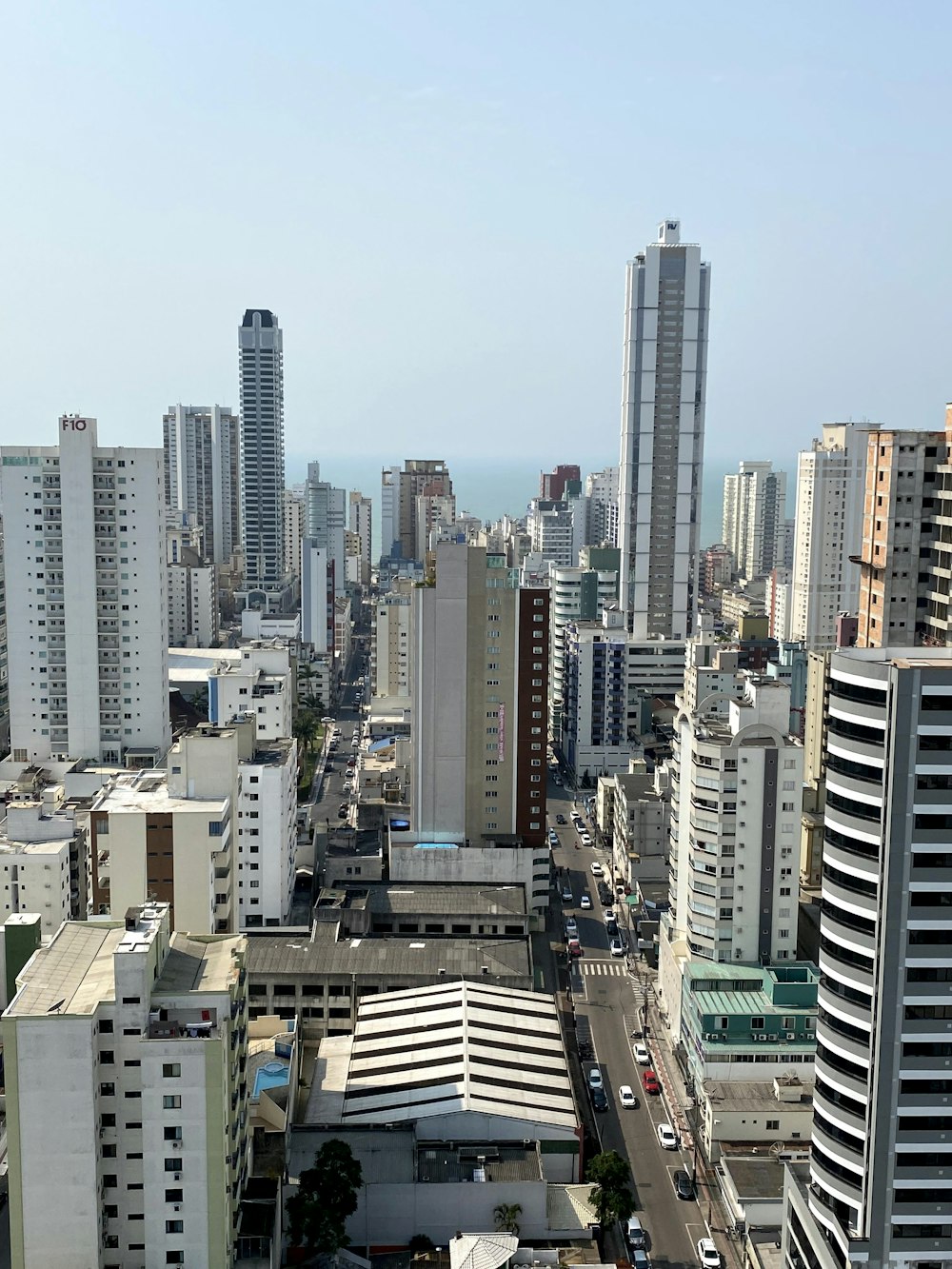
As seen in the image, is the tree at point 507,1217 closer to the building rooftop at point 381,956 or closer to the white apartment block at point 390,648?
the building rooftop at point 381,956

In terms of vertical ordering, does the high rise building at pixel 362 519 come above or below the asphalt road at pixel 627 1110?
above

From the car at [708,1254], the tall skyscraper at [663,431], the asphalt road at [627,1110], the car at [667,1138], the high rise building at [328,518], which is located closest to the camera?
the car at [708,1254]

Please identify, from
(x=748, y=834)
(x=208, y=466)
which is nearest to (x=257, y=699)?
(x=748, y=834)

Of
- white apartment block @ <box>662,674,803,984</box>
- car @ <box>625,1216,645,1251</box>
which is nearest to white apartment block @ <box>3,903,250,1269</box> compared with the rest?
car @ <box>625,1216,645,1251</box>

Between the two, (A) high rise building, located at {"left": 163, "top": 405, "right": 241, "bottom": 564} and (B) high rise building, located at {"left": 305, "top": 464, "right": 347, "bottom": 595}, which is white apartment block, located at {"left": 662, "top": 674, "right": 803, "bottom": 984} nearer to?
(B) high rise building, located at {"left": 305, "top": 464, "right": 347, "bottom": 595}

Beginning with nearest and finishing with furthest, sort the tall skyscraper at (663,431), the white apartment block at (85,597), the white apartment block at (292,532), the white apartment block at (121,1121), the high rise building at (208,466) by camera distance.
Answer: the white apartment block at (121,1121) → the white apartment block at (85,597) → the tall skyscraper at (663,431) → the white apartment block at (292,532) → the high rise building at (208,466)

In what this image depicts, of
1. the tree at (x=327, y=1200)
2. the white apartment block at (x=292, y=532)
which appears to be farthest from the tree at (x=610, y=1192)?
the white apartment block at (x=292, y=532)
